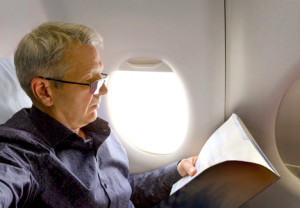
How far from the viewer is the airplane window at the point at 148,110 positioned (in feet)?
5.54

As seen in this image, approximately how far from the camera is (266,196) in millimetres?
1244

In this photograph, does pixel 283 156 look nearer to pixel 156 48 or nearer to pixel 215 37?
pixel 215 37

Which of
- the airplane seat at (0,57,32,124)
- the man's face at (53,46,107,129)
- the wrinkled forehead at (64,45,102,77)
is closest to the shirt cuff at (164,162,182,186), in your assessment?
the man's face at (53,46,107,129)

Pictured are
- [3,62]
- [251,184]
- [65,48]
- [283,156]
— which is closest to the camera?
[251,184]

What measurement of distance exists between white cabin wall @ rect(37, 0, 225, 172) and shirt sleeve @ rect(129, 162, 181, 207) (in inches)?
5.5

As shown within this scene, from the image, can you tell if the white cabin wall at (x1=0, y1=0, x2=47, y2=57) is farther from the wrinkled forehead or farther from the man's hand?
the man's hand

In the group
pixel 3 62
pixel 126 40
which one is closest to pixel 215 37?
pixel 126 40

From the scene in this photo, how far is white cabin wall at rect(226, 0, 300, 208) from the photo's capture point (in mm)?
1022

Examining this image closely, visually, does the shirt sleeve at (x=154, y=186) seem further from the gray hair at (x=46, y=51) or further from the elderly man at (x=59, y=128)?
the gray hair at (x=46, y=51)

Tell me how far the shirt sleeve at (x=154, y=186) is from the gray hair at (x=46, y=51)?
70 centimetres

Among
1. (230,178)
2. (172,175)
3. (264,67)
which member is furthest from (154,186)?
(264,67)

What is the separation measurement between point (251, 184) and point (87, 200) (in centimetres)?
59

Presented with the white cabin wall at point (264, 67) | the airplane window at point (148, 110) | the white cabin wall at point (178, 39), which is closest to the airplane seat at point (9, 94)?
the white cabin wall at point (178, 39)

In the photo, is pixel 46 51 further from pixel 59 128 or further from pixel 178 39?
pixel 178 39
